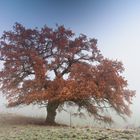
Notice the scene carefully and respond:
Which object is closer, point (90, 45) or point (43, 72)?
point (43, 72)

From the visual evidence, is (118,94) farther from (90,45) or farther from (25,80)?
(25,80)

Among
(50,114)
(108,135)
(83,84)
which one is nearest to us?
(108,135)

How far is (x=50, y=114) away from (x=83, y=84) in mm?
4837

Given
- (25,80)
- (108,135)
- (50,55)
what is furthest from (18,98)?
(108,135)

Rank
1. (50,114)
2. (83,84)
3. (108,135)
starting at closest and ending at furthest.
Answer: (108,135)
(83,84)
(50,114)

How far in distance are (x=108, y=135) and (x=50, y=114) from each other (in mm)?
15223

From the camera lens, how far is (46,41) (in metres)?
37.7

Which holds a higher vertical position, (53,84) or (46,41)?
(46,41)

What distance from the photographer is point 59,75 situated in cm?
3712

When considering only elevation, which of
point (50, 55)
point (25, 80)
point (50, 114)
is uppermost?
point (50, 55)

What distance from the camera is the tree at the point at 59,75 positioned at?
114 feet

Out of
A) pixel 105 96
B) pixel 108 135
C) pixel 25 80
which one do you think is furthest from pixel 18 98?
pixel 108 135

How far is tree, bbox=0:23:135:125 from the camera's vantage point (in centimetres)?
3484

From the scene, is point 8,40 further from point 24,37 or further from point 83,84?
point 83,84
